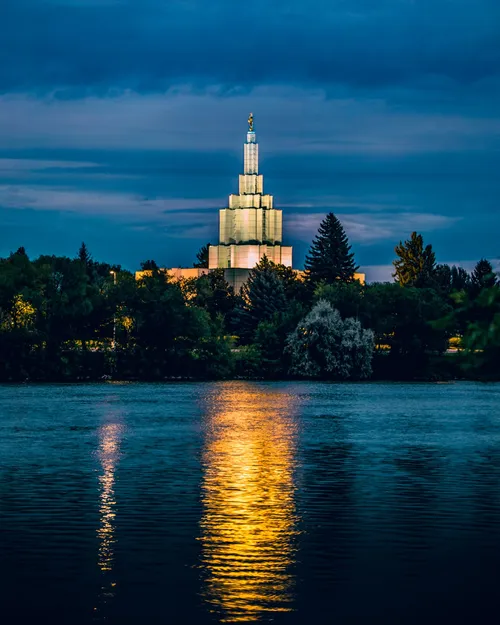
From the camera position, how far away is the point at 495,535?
97.1 ft

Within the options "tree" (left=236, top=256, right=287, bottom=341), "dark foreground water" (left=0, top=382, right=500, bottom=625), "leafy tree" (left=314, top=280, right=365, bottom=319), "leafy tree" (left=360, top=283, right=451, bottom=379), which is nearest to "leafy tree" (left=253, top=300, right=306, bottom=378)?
"leafy tree" (left=314, top=280, right=365, bottom=319)

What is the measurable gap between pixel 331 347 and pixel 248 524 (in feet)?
340

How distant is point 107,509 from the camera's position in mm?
33625

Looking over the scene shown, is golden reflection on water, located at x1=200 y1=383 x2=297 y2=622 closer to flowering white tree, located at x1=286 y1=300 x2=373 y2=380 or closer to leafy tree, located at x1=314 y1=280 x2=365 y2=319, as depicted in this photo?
flowering white tree, located at x1=286 y1=300 x2=373 y2=380

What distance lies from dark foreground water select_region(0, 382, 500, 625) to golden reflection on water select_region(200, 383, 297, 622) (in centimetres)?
5

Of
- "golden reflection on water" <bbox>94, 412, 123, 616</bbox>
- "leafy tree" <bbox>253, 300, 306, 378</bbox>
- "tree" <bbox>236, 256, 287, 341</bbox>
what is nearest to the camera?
"golden reflection on water" <bbox>94, 412, 123, 616</bbox>

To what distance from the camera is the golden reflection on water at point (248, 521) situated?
75.3 ft

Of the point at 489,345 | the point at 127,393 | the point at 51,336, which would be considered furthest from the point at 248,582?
the point at 51,336

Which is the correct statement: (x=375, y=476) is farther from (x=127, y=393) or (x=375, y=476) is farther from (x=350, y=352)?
(x=350, y=352)

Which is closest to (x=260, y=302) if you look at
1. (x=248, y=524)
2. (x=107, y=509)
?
(x=107, y=509)

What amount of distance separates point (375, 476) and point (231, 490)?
242 inches

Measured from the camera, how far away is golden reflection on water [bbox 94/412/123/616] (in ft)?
78.9

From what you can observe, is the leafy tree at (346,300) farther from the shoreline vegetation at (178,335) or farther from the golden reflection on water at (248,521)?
the golden reflection on water at (248,521)

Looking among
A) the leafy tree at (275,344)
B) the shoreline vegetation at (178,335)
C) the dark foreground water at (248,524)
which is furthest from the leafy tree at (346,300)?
the dark foreground water at (248,524)
